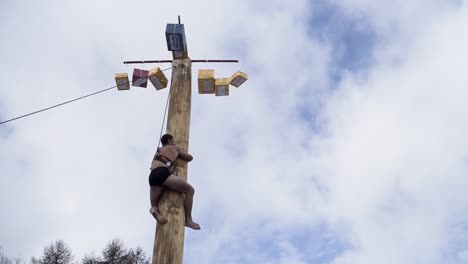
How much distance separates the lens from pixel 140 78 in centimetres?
516

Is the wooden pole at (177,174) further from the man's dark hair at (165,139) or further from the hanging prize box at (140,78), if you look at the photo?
the hanging prize box at (140,78)

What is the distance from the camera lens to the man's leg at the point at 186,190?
3.49 m

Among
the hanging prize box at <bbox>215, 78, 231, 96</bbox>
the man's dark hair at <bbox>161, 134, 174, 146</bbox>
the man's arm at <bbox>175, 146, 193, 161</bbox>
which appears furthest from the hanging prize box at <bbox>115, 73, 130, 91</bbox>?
the man's arm at <bbox>175, 146, 193, 161</bbox>

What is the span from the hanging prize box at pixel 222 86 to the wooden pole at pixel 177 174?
52 centimetres

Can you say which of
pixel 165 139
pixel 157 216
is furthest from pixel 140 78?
pixel 157 216

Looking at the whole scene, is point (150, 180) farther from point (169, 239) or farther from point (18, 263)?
point (18, 263)

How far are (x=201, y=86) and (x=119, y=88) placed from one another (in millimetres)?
1097

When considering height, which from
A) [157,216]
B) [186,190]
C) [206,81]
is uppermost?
[206,81]

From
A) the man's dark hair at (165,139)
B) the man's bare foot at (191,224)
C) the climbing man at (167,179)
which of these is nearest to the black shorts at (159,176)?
the climbing man at (167,179)

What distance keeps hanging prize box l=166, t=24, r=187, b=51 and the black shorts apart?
1.62 meters

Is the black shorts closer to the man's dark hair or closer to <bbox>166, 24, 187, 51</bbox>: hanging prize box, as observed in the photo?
the man's dark hair

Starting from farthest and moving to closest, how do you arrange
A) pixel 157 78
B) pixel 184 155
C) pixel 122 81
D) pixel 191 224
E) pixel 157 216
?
pixel 122 81 → pixel 157 78 → pixel 184 155 → pixel 191 224 → pixel 157 216

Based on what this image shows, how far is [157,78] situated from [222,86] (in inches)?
31.0

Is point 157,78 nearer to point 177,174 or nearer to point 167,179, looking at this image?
point 177,174
